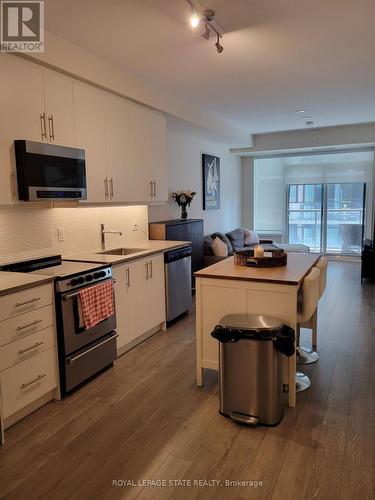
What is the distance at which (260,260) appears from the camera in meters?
3.02

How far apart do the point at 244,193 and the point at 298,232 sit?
5.14 ft

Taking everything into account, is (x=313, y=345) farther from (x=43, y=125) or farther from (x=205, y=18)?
(x=43, y=125)

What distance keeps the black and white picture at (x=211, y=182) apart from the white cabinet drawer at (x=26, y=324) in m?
4.51

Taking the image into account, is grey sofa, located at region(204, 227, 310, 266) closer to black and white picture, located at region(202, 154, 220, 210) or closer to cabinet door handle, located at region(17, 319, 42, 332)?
black and white picture, located at region(202, 154, 220, 210)

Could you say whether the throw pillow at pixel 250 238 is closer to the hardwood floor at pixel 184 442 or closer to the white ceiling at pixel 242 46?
the white ceiling at pixel 242 46

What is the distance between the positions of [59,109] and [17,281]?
1478 mm

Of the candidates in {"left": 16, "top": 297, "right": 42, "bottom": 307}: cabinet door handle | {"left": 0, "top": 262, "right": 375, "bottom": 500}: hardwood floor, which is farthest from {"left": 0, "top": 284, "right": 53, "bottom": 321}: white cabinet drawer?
{"left": 0, "top": 262, "right": 375, "bottom": 500}: hardwood floor

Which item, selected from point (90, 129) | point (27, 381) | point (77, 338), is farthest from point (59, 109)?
point (27, 381)

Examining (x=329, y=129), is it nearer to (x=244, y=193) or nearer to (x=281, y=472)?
(x=244, y=193)

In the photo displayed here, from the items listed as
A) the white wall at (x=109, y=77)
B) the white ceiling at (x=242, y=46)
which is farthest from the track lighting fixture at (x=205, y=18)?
the white wall at (x=109, y=77)

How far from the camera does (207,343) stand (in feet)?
9.48

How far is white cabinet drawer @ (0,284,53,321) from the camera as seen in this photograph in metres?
2.28

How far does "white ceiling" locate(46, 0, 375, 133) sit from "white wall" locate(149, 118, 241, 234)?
909 mm

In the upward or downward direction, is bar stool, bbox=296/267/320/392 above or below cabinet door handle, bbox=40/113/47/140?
below
